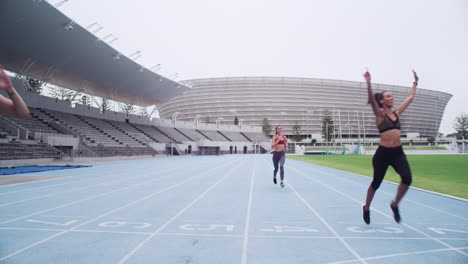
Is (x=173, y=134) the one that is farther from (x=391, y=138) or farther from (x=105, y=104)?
(x=391, y=138)

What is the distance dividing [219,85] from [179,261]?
10879 cm

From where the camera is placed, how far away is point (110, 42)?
28.3 meters

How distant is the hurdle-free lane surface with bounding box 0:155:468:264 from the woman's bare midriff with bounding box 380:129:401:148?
1.27 meters

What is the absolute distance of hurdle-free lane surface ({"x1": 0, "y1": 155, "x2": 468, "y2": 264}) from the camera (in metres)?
3.45

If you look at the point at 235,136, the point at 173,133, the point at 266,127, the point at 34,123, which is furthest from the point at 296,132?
the point at 34,123

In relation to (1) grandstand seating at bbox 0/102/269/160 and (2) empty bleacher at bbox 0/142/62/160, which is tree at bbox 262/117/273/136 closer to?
(1) grandstand seating at bbox 0/102/269/160

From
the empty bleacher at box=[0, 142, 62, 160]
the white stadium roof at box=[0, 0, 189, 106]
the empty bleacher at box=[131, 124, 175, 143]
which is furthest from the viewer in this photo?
the empty bleacher at box=[131, 124, 175, 143]

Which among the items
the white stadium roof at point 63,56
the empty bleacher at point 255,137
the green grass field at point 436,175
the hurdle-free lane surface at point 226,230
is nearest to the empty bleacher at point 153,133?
the white stadium roof at point 63,56

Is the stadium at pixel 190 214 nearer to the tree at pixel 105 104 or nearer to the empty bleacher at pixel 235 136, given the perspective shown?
the empty bleacher at pixel 235 136

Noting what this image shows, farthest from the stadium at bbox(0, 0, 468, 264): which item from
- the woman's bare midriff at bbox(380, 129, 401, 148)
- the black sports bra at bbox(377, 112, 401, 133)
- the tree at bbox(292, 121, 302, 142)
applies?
the tree at bbox(292, 121, 302, 142)

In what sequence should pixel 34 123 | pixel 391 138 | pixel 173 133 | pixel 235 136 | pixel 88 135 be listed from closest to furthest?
1. pixel 391 138
2. pixel 34 123
3. pixel 88 135
4. pixel 173 133
5. pixel 235 136

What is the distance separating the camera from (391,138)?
4.22 metres

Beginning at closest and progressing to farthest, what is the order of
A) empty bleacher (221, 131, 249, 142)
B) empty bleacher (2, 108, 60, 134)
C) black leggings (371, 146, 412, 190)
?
black leggings (371, 146, 412, 190) < empty bleacher (2, 108, 60, 134) < empty bleacher (221, 131, 249, 142)

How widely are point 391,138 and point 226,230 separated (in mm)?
2677
